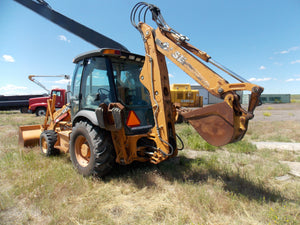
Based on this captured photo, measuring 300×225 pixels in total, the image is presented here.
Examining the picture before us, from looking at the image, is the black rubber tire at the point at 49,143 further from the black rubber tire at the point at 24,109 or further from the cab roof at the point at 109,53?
the black rubber tire at the point at 24,109

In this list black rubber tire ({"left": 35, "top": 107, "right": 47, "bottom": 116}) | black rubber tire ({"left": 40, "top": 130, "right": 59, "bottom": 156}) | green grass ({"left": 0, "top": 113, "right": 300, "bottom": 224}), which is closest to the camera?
green grass ({"left": 0, "top": 113, "right": 300, "bottom": 224})

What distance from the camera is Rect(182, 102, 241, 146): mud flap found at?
249 centimetres

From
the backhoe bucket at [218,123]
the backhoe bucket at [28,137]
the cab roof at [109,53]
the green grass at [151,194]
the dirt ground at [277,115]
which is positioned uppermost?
the cab roof at [109,53]

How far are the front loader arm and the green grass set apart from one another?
86 centimetres

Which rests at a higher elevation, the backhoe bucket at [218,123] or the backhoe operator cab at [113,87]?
the backhoe operator cab at [113,87]

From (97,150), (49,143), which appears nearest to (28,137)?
(49,143)

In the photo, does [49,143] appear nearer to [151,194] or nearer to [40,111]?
[151,194]

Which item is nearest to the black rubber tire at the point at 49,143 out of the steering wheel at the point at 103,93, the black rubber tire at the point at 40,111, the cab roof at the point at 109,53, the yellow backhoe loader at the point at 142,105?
the yellow backhoe loader at the point at 142,105

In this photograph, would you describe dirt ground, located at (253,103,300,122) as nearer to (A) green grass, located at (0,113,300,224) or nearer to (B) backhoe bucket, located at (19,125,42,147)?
(A) green grass, located at (0,113,300,224)

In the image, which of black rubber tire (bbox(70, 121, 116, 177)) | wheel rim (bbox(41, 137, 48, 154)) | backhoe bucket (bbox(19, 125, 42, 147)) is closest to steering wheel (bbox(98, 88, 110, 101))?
black rubber tire (bbox(70, 121, 116, 177))

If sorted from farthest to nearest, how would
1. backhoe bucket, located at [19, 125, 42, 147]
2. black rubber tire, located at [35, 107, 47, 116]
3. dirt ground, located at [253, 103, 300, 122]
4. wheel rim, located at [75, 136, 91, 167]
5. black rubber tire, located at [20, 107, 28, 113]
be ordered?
1. black rubber tire, located at [20, 107, 28, 113]
2. black rubber tire, located at [35, 107, 47, 116]
3. dirt ground, located at [253, 103, 300, 122]
4. backhoe bucket, located at [19, 125, 42, 147]
5. wheel rim, located at [75, 136, 91, 167]

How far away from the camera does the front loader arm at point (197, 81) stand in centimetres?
247

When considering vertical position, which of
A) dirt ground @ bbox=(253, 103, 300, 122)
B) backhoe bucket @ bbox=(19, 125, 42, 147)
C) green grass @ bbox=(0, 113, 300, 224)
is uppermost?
backhoe bucket @ bbox=(19, 125, 42, 147)

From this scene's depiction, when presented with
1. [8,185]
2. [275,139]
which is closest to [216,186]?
[8,185]
